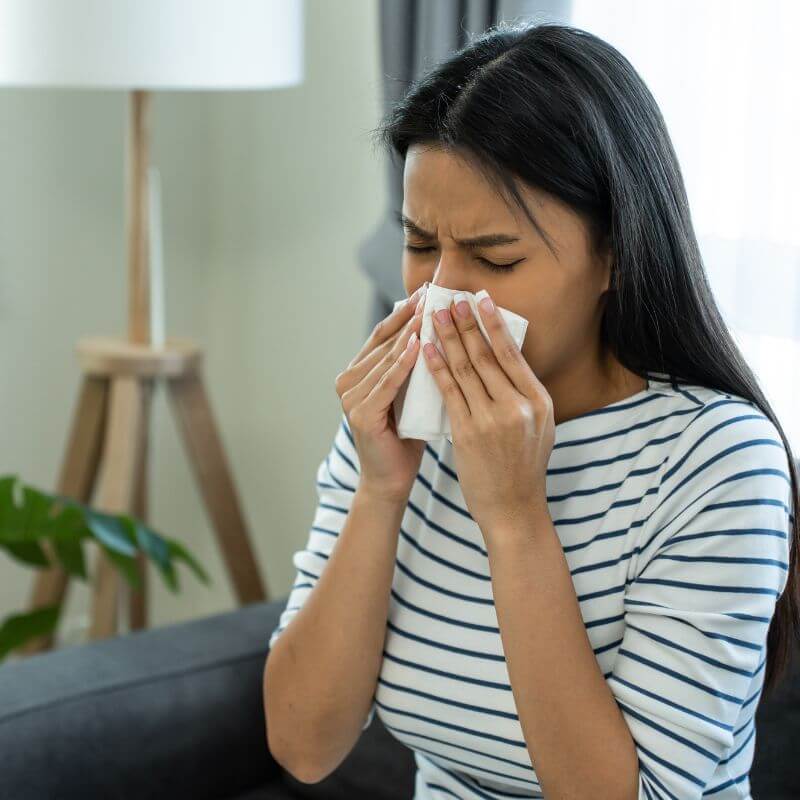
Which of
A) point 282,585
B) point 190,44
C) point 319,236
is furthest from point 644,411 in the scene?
point 282,585

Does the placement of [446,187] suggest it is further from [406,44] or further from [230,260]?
[230,260]

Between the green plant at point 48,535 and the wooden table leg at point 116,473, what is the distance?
0.94 ft

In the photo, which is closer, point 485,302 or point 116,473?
point 485,302

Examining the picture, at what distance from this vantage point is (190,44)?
1727 mm

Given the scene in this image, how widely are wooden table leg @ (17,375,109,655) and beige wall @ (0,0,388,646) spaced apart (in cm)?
39

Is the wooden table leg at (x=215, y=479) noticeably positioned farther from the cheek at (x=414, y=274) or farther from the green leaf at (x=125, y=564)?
the cheek at (x=414, y=274)

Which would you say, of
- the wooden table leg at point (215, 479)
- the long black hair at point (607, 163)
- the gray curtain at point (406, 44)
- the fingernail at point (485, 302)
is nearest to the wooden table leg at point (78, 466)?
the wooden table leg at point (215, 479)

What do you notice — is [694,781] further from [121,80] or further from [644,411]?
[121,80]

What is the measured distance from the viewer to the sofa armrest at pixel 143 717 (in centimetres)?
131

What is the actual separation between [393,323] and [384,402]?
8cm

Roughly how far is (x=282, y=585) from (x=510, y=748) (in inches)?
60.8

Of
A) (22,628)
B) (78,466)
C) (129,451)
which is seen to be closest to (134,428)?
(129,451)

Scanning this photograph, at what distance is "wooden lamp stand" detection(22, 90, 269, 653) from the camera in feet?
6.57

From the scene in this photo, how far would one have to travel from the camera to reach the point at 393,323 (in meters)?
1.09
